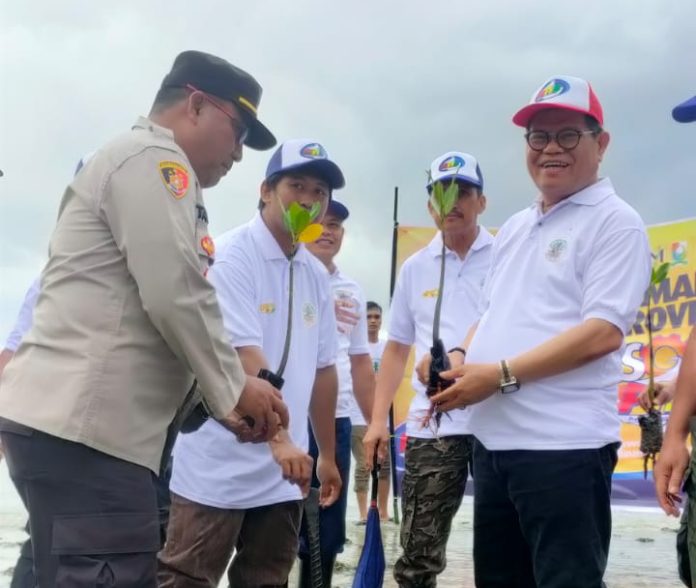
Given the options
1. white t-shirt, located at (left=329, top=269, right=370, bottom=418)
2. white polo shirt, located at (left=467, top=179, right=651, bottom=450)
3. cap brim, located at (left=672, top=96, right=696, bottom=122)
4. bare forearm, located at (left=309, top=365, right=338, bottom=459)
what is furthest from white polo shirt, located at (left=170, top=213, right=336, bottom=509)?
white t-shirt, located at (left=329, top=269, right=370, bottom=418)

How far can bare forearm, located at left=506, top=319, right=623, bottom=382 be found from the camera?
2.09 meters

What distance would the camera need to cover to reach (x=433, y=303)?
375 cm

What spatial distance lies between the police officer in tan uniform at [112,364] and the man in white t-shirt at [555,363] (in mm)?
813

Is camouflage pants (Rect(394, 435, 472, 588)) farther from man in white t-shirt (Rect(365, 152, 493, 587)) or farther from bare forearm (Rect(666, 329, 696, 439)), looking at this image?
bare forearm (Rect(666, 329, 696, 439))

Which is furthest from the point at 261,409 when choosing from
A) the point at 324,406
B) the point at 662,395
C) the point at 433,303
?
the point at 433,303

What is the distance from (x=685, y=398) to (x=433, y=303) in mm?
1756

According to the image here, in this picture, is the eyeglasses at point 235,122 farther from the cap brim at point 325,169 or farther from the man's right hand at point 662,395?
the man's right hand at point 662,395

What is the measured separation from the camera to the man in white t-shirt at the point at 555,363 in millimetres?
2094

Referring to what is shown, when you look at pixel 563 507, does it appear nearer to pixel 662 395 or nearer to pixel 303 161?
pixel 662 395

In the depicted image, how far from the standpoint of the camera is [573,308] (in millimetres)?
2219

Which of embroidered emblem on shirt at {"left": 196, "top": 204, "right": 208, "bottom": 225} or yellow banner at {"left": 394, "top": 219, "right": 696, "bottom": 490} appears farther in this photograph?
yellow banner at {"left": 394, "top": 219, "right": 696, "bottom": 490}

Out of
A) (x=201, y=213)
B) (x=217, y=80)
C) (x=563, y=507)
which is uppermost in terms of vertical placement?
(x=217, y=80)

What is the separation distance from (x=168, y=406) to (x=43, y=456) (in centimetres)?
30

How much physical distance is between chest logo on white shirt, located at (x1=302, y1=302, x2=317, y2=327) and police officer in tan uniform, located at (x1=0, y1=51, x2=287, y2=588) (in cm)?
102
